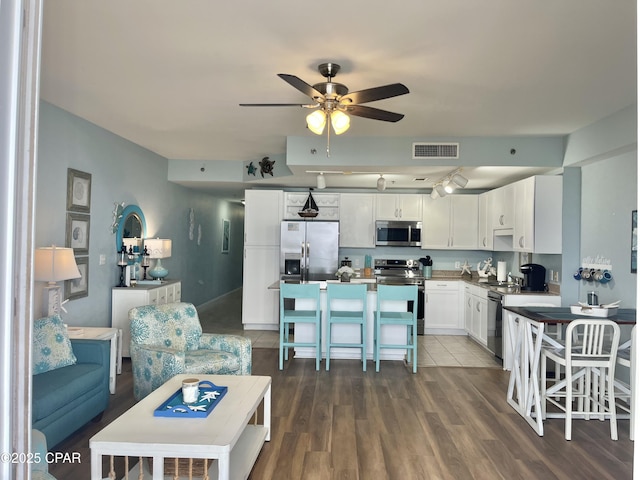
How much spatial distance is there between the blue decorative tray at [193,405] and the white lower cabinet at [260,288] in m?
4.07

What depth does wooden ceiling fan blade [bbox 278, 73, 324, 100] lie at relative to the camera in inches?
96.5

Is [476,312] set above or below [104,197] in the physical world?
below

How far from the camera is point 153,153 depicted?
6121mm

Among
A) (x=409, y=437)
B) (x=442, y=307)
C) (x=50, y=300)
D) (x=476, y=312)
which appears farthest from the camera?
(x=442, y=307)

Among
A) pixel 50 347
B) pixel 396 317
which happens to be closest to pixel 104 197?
pixel 50 347

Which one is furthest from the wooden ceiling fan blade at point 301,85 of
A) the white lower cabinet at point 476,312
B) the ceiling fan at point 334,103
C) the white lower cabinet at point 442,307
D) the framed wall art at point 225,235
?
the framed wall art at point 225,235

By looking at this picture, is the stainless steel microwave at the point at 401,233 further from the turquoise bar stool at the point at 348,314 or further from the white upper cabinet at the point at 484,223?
the turquoise bar stool at the point at 348,314

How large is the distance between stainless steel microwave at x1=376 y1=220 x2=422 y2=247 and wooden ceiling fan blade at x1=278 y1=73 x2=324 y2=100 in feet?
13.7

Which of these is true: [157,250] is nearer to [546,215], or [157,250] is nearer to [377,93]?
[377,93]

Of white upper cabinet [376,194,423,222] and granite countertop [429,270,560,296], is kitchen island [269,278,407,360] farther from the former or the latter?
white upper cabinet [376,194,423,222]

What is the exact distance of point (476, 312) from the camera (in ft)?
19.1

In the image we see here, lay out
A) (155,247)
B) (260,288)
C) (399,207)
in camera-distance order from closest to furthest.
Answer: (155,247) < (260,288) < (399,207)

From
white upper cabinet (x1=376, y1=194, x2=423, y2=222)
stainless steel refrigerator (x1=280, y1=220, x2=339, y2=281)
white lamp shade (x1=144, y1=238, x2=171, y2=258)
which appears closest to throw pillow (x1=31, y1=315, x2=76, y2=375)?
white lamp shade (x1=144, y1=238, x2=171, y2=258)

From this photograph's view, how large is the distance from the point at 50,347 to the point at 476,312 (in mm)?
4809
